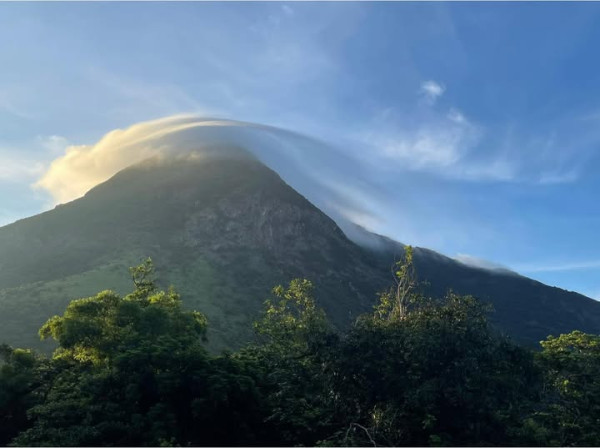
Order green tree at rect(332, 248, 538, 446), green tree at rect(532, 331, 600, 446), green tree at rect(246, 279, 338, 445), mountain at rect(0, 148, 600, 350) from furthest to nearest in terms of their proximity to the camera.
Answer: mountain at rect(0, 148, 600, 350) → green tree at rect(532, 331, 600, 446) → green tree at rect(246, 279, 338, 445) → green tree at rect(332, 248, 538, 446)

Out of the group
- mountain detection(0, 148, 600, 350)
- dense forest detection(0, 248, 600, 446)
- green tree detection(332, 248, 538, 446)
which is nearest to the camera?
green tree detection(332, 248, 538, 446)

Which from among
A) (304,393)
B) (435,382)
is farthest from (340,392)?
(435,382)

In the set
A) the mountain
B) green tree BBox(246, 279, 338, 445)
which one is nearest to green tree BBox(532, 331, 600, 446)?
green tree BBox(246, 279, 338, 445)

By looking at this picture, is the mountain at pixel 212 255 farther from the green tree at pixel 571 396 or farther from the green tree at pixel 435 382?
the green tree at pixel 435 382

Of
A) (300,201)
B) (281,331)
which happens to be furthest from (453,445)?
(300,201)

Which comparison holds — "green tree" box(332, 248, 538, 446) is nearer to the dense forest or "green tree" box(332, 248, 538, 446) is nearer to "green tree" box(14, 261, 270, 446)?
the dense forest

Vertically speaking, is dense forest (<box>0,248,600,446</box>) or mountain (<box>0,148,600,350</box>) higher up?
mountain (<box>0,148,600,350</box>)

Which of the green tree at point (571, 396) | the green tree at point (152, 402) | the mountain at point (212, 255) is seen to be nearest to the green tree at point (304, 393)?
the green tree at point (152, 402)

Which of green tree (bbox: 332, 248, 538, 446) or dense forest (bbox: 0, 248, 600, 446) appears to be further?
dense forest (bbox: 0, 248, 600, 446)
